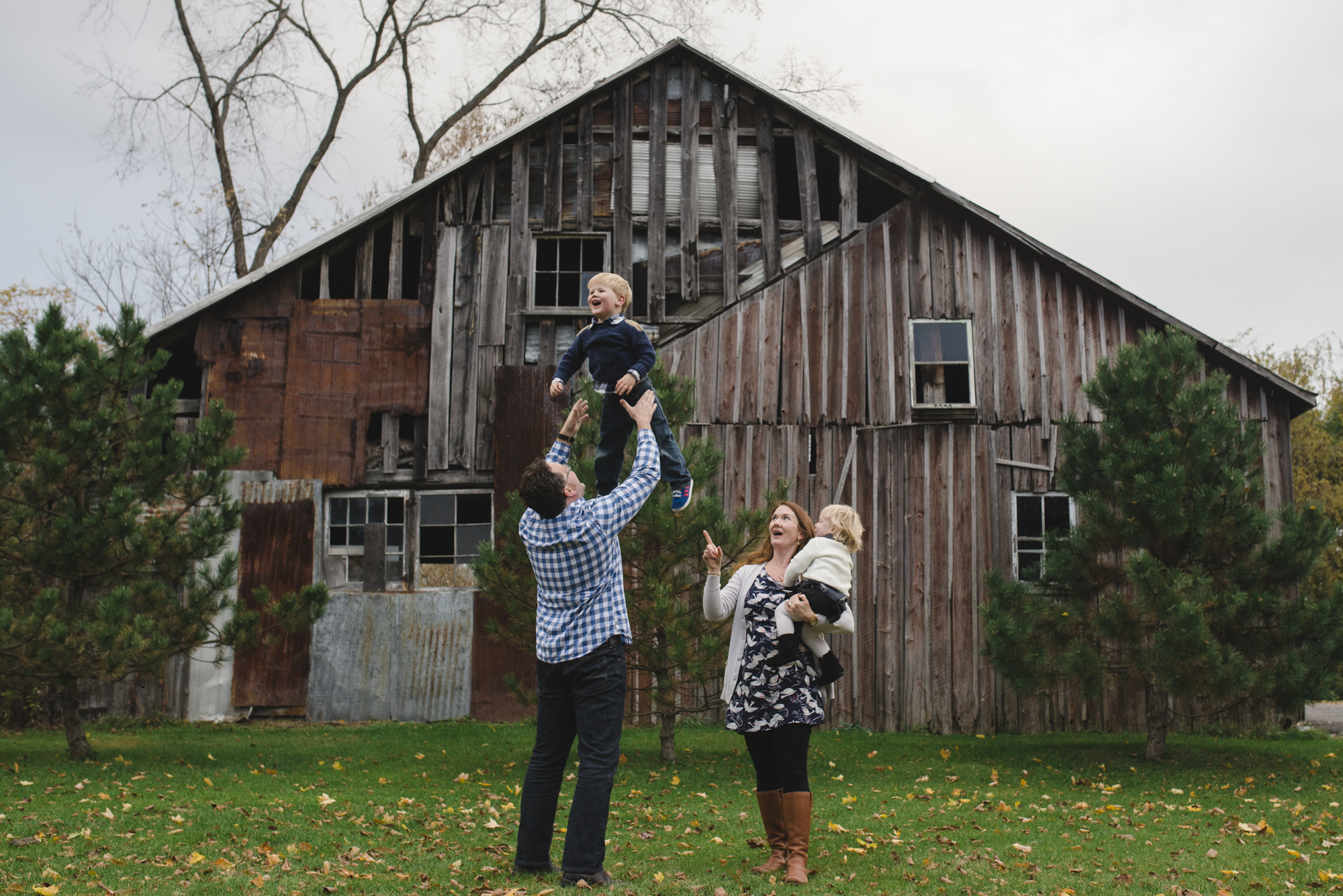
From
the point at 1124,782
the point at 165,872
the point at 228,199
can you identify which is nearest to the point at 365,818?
the point at 165,872

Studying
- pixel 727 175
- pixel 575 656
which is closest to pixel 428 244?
pixel 727 175

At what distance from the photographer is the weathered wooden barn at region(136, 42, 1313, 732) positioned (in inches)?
498

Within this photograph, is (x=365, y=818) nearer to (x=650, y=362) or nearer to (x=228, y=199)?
(x=650, y=362)

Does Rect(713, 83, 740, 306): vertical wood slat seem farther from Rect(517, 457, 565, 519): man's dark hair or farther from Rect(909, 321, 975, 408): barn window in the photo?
Rect(517, 457, 565, 519): man's dark hair

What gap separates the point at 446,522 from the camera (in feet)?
42.9

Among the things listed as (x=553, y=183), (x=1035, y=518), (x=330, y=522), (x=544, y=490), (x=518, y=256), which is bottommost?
(x=544, y=490)

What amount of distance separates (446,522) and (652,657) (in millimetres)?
4448

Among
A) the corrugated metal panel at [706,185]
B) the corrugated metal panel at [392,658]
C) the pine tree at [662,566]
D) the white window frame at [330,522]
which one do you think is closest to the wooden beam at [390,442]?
the white window frame at [330,522]

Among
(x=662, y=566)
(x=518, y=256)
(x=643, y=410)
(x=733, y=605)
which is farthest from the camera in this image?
(x=518, y=256)

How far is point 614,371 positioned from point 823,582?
1.58 meters

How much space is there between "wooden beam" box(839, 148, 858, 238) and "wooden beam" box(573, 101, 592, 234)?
3.06 m

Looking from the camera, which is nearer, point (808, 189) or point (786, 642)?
point (786, 642)

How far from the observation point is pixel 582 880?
16.0ft

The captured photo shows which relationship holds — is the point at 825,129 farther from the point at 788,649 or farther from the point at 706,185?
the point at 788,649
